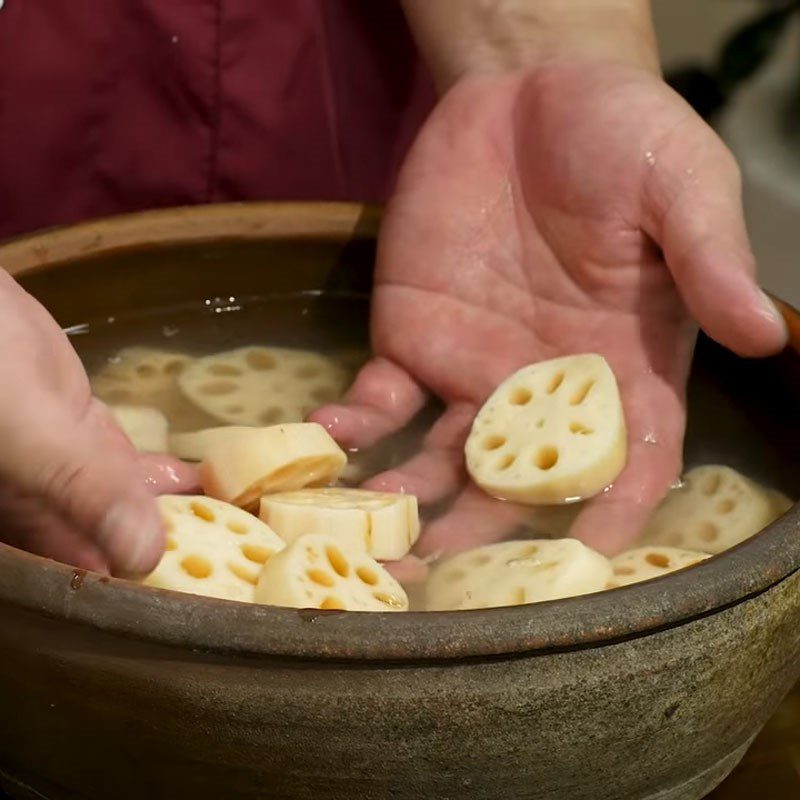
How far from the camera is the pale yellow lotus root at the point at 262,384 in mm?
838

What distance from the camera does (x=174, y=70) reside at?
3.33 feet

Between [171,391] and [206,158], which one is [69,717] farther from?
[206,158]

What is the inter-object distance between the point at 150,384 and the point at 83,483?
0.36m

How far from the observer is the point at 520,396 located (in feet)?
2.55

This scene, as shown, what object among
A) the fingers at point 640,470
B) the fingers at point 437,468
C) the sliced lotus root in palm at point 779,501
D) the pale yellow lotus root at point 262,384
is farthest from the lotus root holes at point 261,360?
the sliced lotus root in palm at point 779,501

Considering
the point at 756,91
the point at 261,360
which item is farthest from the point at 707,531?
the point at 756,91

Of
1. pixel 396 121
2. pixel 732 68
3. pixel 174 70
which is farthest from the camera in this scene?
pixel 732 68

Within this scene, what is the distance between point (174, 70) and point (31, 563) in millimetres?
638

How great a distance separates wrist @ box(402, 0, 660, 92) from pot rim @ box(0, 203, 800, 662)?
1.68 feet

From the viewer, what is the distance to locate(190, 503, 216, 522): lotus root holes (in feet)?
2.05

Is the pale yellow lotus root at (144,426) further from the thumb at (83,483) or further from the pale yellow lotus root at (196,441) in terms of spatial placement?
the thumb at (83,483)

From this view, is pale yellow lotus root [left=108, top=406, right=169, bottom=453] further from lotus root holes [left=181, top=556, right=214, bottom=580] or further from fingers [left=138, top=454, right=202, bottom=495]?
lotus root holes [left=181, top=556, right=214, bottom=580]

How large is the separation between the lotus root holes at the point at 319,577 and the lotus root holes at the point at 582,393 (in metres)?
0.24

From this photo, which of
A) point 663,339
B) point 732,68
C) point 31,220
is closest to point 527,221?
point 663,339
